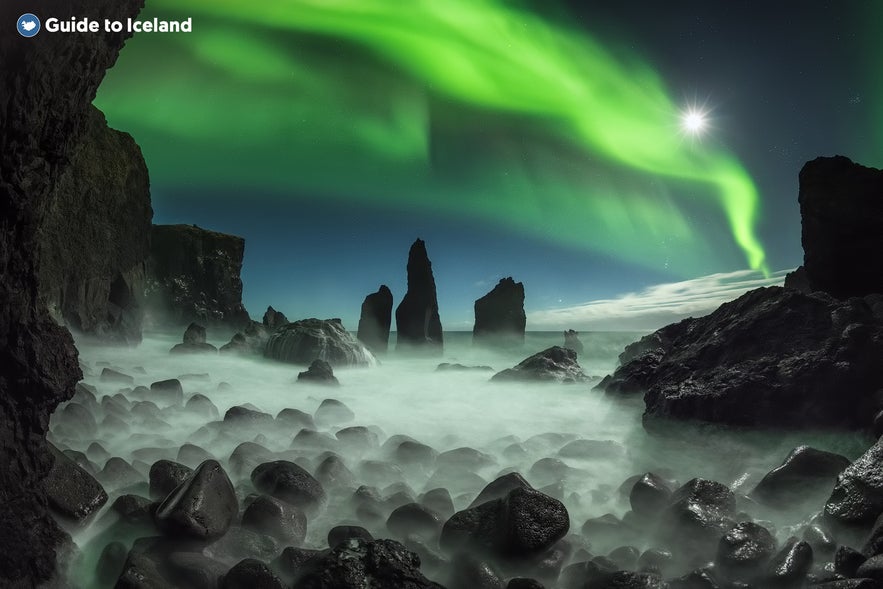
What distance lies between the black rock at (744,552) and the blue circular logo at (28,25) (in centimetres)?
565

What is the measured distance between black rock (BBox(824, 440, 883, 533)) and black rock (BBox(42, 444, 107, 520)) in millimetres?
5924

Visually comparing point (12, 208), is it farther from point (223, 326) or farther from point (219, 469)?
point (223, 326)

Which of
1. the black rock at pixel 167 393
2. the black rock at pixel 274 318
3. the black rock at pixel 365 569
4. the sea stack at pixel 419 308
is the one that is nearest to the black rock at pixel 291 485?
the black rock at pixel 365 569

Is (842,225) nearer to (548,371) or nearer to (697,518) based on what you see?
(548,371)

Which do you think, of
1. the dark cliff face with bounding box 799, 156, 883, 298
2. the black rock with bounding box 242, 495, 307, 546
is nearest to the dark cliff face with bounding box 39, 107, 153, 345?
the black rock with bounding box 242, 495, 307, 546

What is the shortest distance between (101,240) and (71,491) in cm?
1841

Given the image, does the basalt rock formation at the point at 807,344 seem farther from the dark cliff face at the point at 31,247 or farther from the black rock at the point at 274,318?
the black rock at the point at 274,318

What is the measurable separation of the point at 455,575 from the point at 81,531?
9.78 ft

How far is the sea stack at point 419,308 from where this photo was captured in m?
55.7

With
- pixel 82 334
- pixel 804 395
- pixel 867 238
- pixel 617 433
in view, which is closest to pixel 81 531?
pixel 617 433

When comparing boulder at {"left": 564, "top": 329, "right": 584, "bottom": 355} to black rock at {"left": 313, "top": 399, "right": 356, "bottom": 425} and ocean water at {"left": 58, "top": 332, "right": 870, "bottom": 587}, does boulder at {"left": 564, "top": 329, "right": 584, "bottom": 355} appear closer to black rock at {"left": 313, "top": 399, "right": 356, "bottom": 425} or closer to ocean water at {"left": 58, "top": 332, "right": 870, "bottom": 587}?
ocean water at {"left": 58, "top": 332, "right": 870, "bottom": 587}

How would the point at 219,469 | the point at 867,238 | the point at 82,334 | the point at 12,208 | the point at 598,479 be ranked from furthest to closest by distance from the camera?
1. the point at 82,334
2. the point at 867,238
3. the point at 598,479
4. the point at 219,469
5. the point at 12,208

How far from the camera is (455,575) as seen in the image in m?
3.39

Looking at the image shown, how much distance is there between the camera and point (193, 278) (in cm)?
4275
